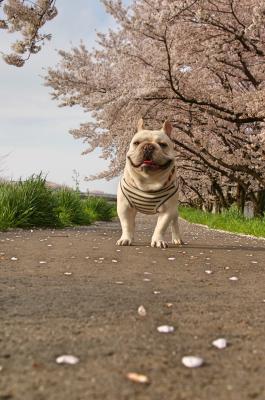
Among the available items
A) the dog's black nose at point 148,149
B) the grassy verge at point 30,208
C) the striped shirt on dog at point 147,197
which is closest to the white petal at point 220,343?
the dog's black nose at point 148,149

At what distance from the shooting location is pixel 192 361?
189cm

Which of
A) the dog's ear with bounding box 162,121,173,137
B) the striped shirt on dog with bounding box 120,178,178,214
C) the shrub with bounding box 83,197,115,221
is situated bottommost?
the shrub with bounding box 83,197,115,221

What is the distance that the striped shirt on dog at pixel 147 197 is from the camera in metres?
6.29

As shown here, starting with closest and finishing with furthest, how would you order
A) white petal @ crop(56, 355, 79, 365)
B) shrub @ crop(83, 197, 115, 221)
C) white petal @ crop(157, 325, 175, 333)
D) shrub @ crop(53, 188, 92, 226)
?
white petal @ crop(56, 355, 79, 365) < white petal @ crop(157, 325, 175, 333) < shrub @ crop(53, 188, 92, 226) < shrub @ crop(83, 197, 115, 221)

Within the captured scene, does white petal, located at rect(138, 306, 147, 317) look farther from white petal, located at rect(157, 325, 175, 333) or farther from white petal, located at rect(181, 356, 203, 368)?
white petal, located at rect(181, 356, 203, 368)

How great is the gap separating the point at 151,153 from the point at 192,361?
4220 mm

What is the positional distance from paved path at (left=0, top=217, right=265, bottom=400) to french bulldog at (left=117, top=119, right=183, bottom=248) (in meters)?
1.70

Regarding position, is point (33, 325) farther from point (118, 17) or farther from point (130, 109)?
point (118, 17)

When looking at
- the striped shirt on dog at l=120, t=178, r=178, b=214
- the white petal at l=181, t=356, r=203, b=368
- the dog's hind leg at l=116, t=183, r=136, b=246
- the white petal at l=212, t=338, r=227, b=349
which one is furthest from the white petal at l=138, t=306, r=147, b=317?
the dog's hind leg at l=116, t=183, r=136, b=246

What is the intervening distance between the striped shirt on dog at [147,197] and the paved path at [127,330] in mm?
1696

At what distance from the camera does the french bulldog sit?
5.96 metres

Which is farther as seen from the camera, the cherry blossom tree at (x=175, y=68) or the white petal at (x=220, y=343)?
the cherry blossom tree at (x=175, y=68)

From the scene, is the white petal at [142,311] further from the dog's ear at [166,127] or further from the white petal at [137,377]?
the dog's ear at [166,127]

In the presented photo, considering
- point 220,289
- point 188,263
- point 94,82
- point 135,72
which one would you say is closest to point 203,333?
point 220,289
